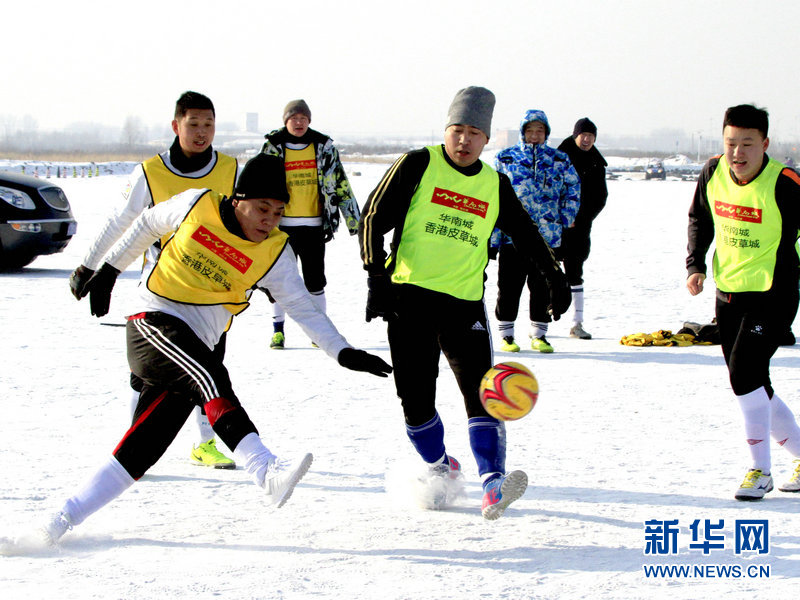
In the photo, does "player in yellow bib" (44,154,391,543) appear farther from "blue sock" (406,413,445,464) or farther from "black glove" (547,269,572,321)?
"black glove" (547,269,572,321)

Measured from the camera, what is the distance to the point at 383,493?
4859 millimetres

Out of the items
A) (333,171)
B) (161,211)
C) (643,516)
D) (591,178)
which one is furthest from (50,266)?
(643,516)

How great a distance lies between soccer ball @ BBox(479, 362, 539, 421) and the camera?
4281 mm

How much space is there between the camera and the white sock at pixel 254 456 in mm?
3756

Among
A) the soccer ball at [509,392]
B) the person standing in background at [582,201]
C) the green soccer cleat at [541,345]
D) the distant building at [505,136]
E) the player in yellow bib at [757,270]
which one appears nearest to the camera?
the soccer ball at [509,392]

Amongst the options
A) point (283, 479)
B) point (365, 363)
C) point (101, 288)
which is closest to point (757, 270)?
point (365, 363)

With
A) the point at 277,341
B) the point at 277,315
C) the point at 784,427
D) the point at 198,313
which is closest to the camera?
the point at 198,313

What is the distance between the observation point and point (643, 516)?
14.6 ft

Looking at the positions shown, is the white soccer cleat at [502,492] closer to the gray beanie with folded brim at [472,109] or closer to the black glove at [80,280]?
the gray beanie with folded brim at [472,109]

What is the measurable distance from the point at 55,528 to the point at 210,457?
4.74 ft

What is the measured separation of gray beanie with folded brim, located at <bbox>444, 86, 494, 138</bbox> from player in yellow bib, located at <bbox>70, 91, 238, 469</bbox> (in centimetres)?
133

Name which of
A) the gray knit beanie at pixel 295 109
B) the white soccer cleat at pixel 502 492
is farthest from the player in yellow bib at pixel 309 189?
the white soccer cleat at pixel 502 492

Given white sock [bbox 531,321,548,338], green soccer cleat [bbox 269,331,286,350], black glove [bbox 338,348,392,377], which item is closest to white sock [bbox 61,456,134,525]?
black glove [bbox 338,348,392,377]

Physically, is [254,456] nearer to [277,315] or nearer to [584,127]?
→ [277,315]
